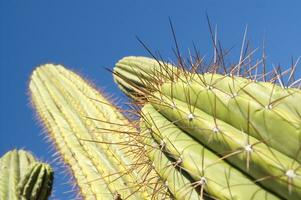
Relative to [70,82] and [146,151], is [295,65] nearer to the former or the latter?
[146,151]

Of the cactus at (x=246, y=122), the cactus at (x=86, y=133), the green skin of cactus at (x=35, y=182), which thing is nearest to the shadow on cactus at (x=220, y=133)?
the cactus at (x=246, y=122)

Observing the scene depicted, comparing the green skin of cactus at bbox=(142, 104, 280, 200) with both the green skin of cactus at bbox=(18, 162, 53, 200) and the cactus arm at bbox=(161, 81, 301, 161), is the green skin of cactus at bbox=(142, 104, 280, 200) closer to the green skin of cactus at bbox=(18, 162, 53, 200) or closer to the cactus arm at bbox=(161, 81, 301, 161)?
the cactus arm at bbox=(161, 81, 301, 161)

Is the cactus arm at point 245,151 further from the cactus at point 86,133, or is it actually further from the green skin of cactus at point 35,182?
the green skin of cactus at point 35,182

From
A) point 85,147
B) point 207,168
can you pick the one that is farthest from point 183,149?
point 85,147

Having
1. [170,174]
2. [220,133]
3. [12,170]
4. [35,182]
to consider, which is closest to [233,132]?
[220,133]

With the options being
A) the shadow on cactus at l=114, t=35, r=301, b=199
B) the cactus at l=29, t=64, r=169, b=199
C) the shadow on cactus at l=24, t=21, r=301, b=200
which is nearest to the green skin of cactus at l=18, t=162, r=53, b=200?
the cactus at l=29, t=64, r=169, b=199

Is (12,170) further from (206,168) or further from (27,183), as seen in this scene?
(206,168)
